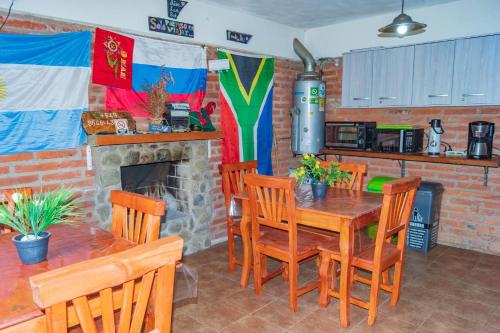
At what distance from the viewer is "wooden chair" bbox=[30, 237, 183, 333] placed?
0.95m

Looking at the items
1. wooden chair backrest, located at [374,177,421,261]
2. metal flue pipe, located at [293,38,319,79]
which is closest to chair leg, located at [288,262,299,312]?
wooden chair backrest, located at [374,177,421,261]

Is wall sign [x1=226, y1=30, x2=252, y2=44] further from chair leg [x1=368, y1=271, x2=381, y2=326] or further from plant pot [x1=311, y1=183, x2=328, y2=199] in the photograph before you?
chair leg [x1=368, y1=271, x2=381, y2=326]

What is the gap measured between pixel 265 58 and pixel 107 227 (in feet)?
8.70

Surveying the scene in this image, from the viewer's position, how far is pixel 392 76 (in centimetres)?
420

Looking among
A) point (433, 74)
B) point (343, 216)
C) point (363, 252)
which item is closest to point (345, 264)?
point (363, 252)

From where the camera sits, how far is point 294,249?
2.55m

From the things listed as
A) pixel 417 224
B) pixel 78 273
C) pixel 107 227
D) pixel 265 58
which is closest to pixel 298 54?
pixel 265 58

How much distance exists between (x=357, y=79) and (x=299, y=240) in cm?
251

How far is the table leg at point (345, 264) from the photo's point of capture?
238cm

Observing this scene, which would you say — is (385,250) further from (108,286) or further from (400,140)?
(108,286)

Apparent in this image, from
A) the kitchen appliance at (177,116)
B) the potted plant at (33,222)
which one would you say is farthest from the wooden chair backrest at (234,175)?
the potted plant at (33,222)

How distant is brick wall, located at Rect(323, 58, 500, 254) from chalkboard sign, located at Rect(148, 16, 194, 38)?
2.45 meters

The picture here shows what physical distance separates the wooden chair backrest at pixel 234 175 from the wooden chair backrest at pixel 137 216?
4.54 feet

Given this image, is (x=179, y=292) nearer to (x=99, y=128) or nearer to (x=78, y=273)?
(x=78, y=273)
